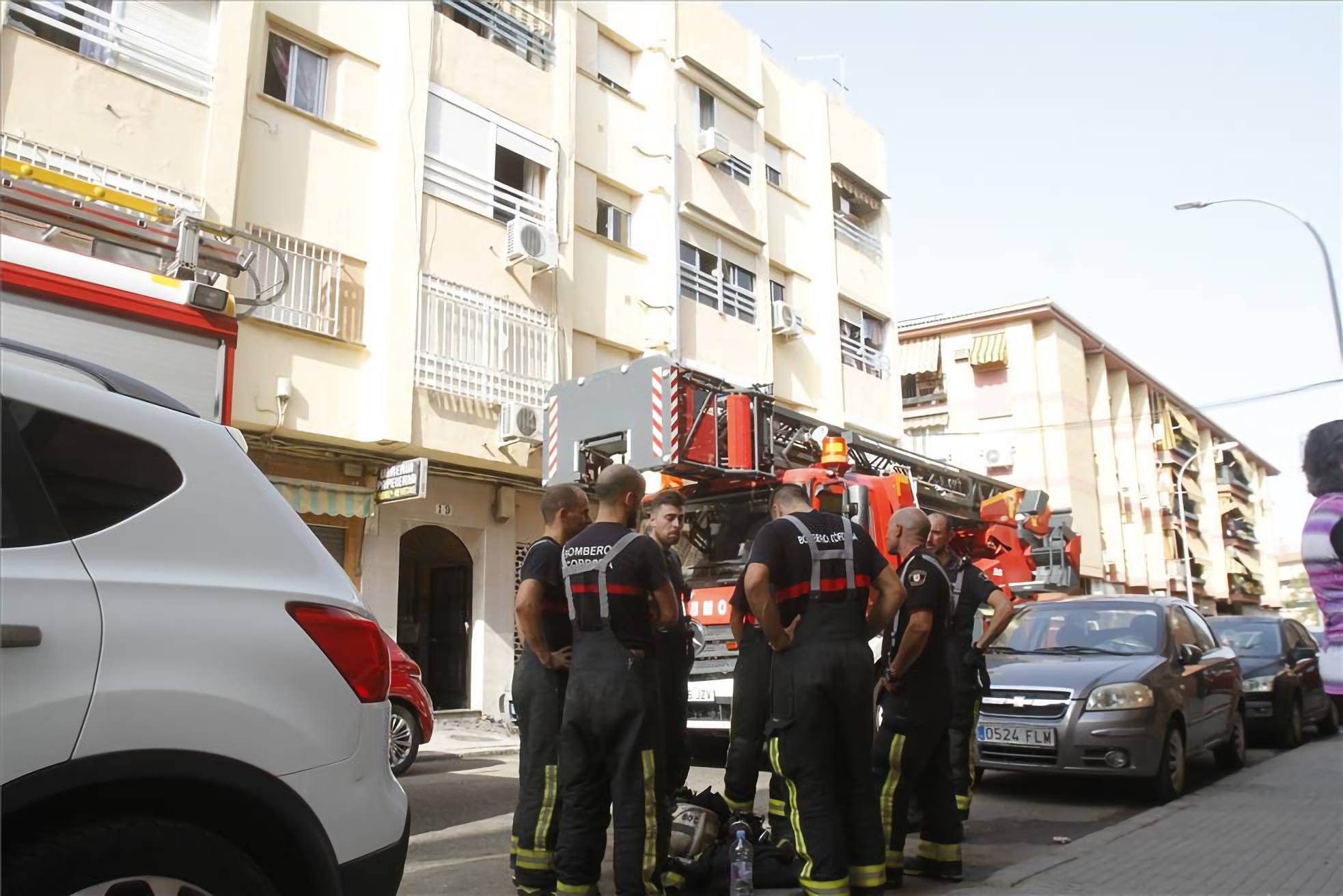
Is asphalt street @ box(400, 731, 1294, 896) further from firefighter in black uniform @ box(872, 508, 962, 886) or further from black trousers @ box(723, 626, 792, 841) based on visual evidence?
black trousers @ box(723, 626, 792, 841)

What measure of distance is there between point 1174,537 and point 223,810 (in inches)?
1902

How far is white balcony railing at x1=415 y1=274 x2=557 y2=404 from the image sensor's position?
14.1 metres

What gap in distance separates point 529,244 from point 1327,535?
13.0 meters

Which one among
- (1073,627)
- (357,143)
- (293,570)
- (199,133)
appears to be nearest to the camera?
(293,570)

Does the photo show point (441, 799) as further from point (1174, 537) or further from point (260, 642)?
point (1174, 537)

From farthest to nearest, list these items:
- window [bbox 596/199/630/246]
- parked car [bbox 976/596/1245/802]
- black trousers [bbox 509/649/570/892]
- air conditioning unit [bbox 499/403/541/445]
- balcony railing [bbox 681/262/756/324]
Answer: balcony railing [bbox 681/262/756/324] → window [bbox 596/199/630/246] → air conditioning unit [bbox 499/403/541/445] → parked car [bbox 976/596/1245/802] → black trousers [bbox 509/649/570/892]

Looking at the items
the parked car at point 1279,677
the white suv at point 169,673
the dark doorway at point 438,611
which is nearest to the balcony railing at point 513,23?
the dark doorway at point 438,611

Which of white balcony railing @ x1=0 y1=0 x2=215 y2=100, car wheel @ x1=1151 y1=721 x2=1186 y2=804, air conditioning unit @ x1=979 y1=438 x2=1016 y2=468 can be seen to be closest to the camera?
car wheel @ x1=1151 y1=721 x2=1186 y2=804

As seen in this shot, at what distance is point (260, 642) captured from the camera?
8.09ft

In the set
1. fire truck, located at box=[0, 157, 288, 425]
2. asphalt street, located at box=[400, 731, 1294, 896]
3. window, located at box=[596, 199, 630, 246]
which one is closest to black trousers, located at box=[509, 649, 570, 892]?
asphalt street, located at box=[400, 731, 1294, 896]

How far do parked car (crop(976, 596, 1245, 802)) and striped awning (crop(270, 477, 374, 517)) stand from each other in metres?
8.08

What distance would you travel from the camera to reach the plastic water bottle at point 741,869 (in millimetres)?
4418

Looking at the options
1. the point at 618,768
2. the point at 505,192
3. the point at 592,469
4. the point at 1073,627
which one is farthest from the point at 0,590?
the point at 505,192

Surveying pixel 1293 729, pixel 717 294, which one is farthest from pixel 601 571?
pixel 717 294
